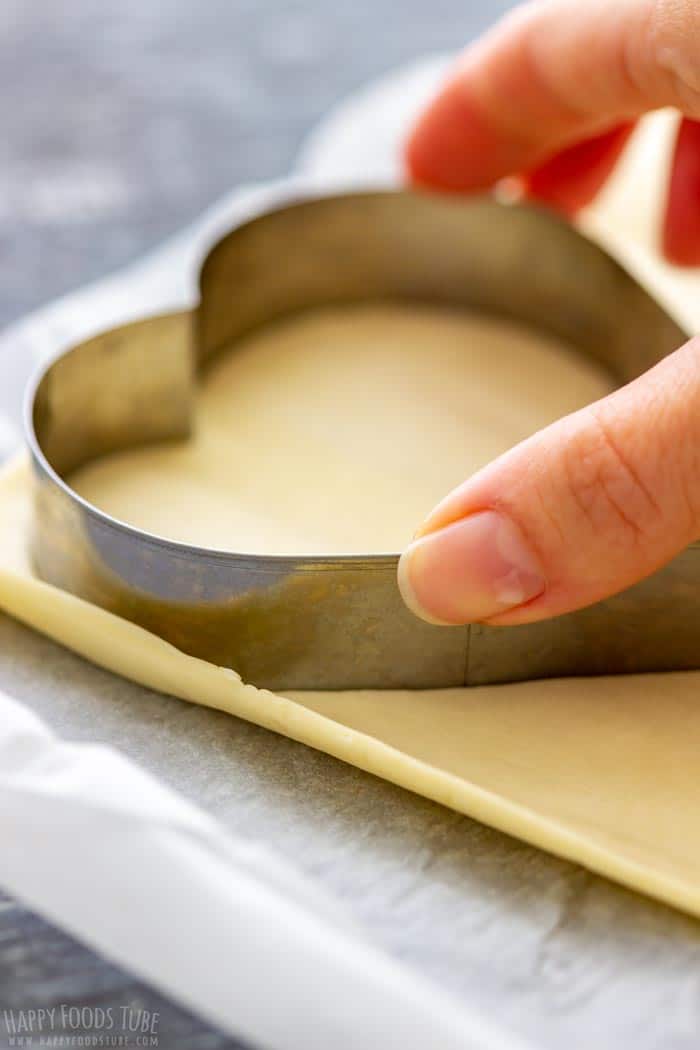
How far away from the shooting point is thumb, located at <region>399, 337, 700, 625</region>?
0.66 metres

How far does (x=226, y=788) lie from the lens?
704mm

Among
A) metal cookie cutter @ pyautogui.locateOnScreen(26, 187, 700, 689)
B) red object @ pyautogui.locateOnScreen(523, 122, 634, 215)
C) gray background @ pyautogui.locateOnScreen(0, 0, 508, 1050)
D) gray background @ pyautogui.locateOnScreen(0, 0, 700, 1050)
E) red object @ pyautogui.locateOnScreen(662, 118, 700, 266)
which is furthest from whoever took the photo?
gray background @ pyautogui.locateOnScreen(0, 0, 508, 1050)

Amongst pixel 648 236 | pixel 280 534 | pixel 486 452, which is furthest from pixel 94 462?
pixel 648 236

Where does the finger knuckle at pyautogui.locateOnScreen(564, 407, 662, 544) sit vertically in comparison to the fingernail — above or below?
above

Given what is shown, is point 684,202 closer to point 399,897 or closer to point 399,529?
point 399,529

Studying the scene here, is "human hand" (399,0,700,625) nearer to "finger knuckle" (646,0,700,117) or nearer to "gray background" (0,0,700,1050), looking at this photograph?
"finger knuckle" (646,0,700,117)

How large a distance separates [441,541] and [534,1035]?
25 cm

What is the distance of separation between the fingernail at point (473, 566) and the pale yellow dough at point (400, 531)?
0.31 ft

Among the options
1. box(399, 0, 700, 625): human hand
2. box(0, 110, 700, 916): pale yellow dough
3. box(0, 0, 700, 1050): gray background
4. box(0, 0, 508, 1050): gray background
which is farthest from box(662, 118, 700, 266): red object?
box(0, 0, 700, 1050): gray background

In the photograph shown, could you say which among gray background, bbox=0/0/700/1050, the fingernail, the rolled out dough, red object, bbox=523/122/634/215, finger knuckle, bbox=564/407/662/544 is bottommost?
gray background, bbox=0/0/700/1050

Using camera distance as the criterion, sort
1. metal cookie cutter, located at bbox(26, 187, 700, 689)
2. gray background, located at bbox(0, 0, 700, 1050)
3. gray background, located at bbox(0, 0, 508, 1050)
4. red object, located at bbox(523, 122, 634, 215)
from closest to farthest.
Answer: gray background, located at bbox(0, 0, 700, 1050)
metal cookie cutter, located at bbox(26, 187, 700, 689)
red object, located at bbox(523, 122, 634, 215)
gray background, located at bbox(0, 0, 508, 1050)

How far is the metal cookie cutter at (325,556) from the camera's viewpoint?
72cm

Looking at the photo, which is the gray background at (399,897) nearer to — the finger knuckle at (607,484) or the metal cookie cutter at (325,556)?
the metal cookie cutter at (325,556)

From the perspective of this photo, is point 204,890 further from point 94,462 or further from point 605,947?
point 94,462
